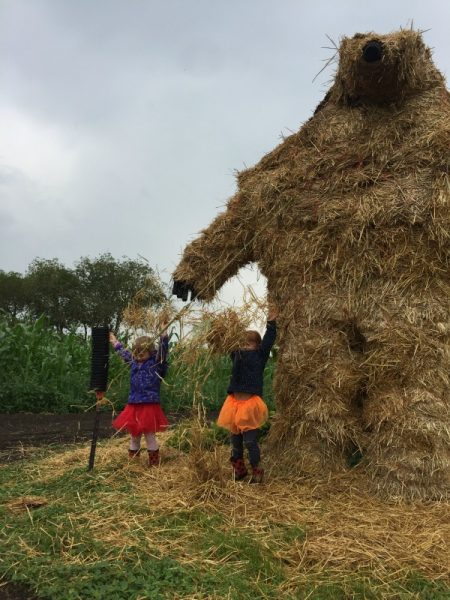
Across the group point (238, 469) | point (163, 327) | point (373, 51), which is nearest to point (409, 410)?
point (238, 469)

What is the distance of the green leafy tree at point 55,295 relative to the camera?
1313 inches

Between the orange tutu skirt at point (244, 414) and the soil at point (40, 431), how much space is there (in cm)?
256

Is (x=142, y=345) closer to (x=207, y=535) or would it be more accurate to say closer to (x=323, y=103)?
(x=207, y=535)

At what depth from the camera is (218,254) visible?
191 inches

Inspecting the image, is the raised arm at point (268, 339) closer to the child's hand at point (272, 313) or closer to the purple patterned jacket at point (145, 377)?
the child's hand at point (272, 313)

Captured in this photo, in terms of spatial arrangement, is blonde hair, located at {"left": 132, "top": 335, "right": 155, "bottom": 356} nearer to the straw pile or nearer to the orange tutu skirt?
the orange tutu skirt

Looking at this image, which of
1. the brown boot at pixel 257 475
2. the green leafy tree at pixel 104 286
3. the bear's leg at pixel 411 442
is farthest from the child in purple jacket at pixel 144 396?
the green leafy tree at pixel 104 286

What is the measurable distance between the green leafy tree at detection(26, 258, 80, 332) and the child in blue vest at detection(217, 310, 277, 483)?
97.5 feet

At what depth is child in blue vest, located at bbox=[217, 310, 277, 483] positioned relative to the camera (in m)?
4.21

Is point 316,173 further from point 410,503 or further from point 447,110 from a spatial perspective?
point 410,503

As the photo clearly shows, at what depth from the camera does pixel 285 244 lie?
4.48 meters

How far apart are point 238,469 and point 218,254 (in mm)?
1746

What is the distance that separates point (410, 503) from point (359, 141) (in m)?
2.60

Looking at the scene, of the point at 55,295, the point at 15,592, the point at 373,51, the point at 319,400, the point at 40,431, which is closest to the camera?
the point at 15,592
